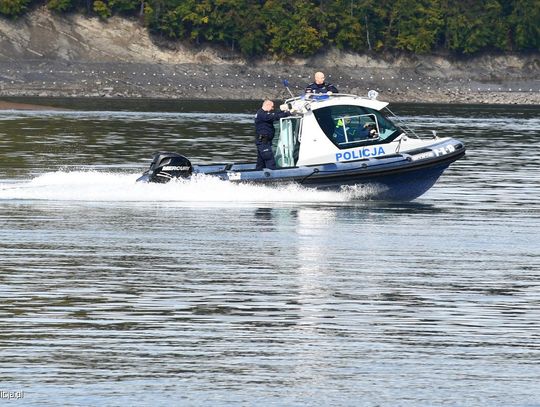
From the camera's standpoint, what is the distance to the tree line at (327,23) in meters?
126

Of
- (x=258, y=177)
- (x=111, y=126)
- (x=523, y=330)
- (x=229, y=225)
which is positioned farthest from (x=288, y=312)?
(x=111, y=126)

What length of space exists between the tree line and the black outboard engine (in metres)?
94.6

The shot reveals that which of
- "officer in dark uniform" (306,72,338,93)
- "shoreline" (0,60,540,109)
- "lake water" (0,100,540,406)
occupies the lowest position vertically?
"lake water" (0,100,540,406)

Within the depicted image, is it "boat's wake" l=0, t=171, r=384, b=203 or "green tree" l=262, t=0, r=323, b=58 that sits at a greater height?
"green tree" l=262, t=0, r=323, b=58

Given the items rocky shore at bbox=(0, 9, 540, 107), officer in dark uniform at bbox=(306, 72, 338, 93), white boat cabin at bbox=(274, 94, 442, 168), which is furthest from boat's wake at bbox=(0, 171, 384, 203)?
rocky shore at bbox=(0, 9, 540, 107)

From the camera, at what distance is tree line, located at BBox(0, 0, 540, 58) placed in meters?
126

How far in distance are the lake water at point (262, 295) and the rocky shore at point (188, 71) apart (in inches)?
3112

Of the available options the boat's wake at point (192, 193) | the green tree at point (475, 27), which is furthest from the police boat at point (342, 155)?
the green tree at point (475, 27)

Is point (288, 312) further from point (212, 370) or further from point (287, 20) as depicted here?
point (287, 20)

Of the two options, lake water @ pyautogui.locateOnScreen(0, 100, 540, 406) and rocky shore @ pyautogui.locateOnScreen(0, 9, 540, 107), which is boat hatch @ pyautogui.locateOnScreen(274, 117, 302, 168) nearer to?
lake water @ pyautogui.locateOnScreen(0, 100, 540, 406)

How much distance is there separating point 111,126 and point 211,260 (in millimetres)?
43476

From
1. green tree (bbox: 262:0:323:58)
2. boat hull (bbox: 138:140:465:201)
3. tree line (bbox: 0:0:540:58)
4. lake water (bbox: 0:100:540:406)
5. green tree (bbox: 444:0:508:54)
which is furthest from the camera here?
green tree (bbox: 444:0:508:54)

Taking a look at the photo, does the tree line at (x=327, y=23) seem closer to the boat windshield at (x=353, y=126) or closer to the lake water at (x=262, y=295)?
the lake water at (x=262, y=295)

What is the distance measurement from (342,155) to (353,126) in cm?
66
